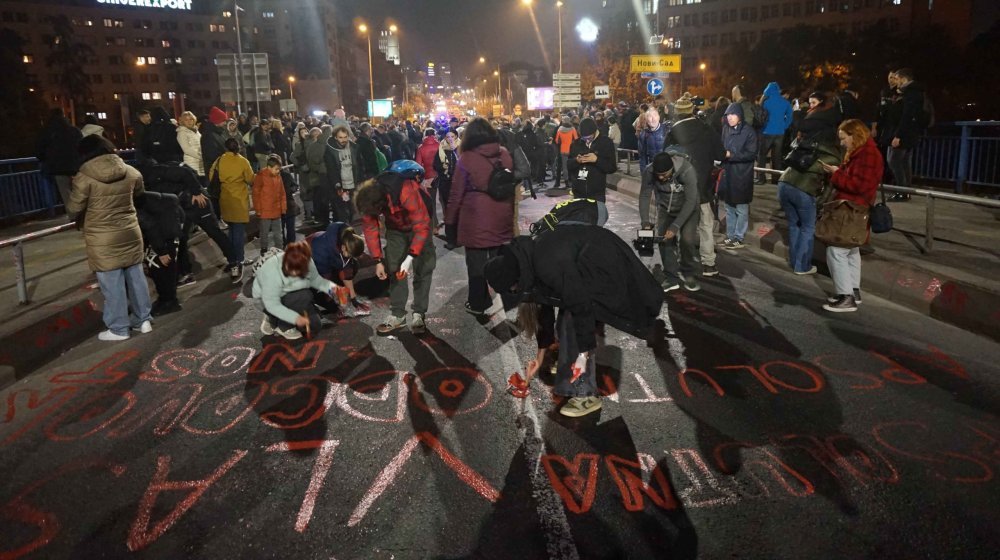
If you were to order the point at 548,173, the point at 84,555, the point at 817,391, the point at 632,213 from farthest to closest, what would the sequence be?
the point at 548,173
the point at 632,213
the point at 817,391
the point at 84,555

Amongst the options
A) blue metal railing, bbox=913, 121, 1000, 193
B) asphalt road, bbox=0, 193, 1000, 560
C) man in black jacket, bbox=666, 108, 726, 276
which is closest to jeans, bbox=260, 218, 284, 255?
asphalt road, bbox=0, 193, 1000, 560

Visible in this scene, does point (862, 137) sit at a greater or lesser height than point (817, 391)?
greater

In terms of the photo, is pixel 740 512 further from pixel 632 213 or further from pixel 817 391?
pixel 632 213

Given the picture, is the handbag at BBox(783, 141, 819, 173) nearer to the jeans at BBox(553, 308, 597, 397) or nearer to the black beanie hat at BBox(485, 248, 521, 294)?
the jeans at BBox(553, 308, 597, 397)

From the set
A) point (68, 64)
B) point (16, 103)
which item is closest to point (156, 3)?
point (68, 64)

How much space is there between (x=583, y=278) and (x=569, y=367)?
2.62 feet

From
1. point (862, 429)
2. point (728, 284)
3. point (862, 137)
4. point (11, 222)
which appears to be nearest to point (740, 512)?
point (862, 429)

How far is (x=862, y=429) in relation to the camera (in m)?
4.61

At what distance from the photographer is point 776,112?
14.1 m

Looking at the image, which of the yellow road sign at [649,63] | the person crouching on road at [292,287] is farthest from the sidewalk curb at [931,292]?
the yellow road sign at [649,63]

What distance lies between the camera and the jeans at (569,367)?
4891mm

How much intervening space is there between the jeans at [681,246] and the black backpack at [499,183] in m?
2.11

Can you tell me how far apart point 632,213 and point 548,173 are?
38.4 ft

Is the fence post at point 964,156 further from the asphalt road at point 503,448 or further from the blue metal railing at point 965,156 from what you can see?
the asphalt road at point 503,448
